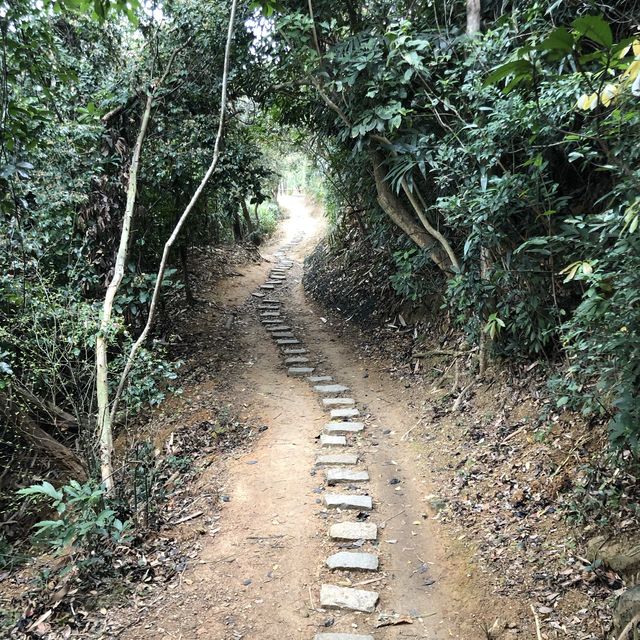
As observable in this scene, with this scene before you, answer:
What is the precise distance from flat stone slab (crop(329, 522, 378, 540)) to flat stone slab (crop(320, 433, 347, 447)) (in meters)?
1.33

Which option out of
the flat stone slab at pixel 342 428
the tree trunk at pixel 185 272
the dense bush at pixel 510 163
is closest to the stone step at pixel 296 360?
the dense bush at pixel 510 163

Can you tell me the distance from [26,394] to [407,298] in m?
5.51

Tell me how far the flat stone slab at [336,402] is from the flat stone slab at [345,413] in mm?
201

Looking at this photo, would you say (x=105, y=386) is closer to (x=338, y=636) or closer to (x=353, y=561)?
(x=353, y=561)

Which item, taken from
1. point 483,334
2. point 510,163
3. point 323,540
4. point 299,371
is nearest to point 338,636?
point 323,540

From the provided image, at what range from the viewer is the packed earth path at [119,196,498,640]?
10.3 feet

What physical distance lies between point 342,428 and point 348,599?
250 centimetres

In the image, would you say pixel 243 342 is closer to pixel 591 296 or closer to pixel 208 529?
pixel 208 529

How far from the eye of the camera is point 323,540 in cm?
390

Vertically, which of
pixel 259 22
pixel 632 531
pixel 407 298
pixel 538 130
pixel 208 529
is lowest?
pixel 208 529

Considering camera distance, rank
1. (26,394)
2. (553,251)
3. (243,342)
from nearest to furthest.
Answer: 1. (553,251)
2. (26,394)
3. (243,342)

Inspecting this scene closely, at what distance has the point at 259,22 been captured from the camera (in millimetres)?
6742

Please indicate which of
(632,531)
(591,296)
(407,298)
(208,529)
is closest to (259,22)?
(407,298)

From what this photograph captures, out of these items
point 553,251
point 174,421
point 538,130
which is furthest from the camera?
point 174,421
